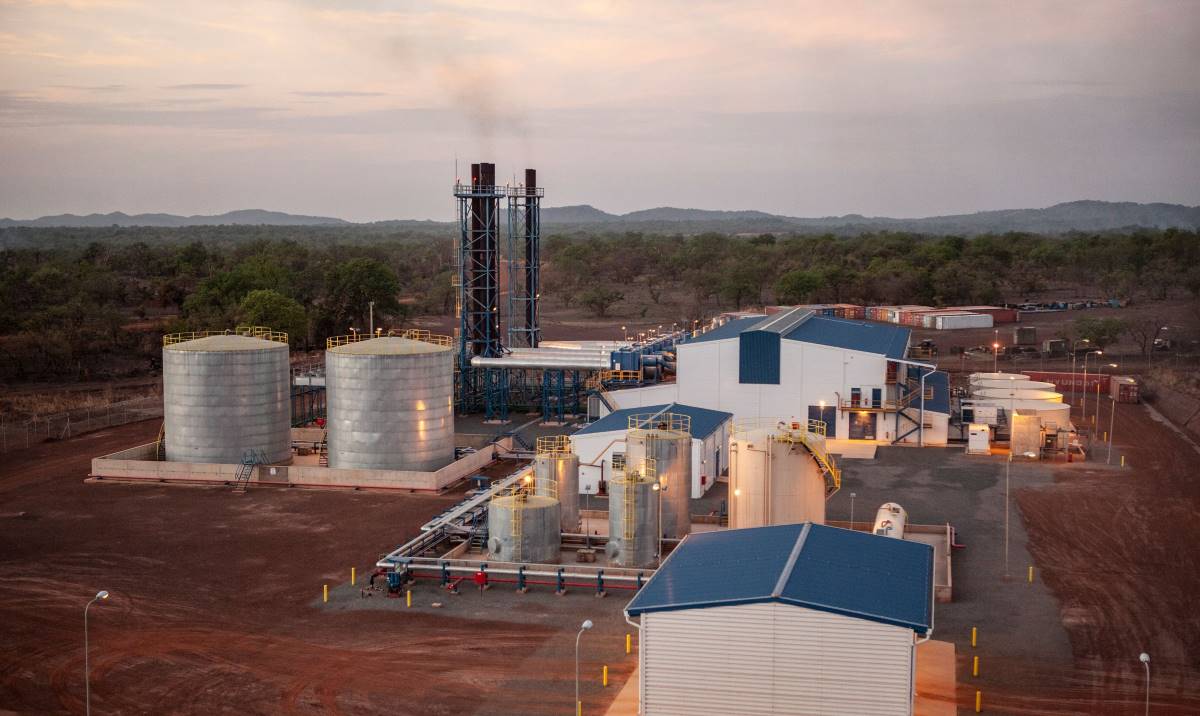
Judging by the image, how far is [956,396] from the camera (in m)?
58.6

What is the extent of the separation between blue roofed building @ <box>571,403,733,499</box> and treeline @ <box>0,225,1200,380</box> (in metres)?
40.7

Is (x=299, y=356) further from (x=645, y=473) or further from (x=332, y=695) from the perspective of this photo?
(x=332, y=695)

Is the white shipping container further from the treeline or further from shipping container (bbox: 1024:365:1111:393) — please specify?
shipping container (bbox: 1024:365:1111:393)

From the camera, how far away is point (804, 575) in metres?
22.0

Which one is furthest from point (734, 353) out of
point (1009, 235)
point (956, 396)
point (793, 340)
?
point (1009, 235)

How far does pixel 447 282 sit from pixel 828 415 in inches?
3357

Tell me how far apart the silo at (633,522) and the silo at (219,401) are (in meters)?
19.0

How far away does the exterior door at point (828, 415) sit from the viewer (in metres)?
51.0

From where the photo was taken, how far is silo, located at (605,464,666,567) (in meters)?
32.5

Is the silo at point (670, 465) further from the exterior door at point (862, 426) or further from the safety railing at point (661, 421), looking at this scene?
the exterior door at point (862, 426)

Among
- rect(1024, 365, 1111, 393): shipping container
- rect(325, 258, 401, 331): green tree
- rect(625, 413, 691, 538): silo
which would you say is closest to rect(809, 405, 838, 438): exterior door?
rect(625, 413, 691, 538): silo

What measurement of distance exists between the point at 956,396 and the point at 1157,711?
36.5m

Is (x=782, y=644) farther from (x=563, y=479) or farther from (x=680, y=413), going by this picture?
(x=680, y=413)

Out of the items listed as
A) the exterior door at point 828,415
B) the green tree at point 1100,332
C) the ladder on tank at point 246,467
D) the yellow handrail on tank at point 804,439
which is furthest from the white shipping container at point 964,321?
the yellow handrail on tank at point 804,439
